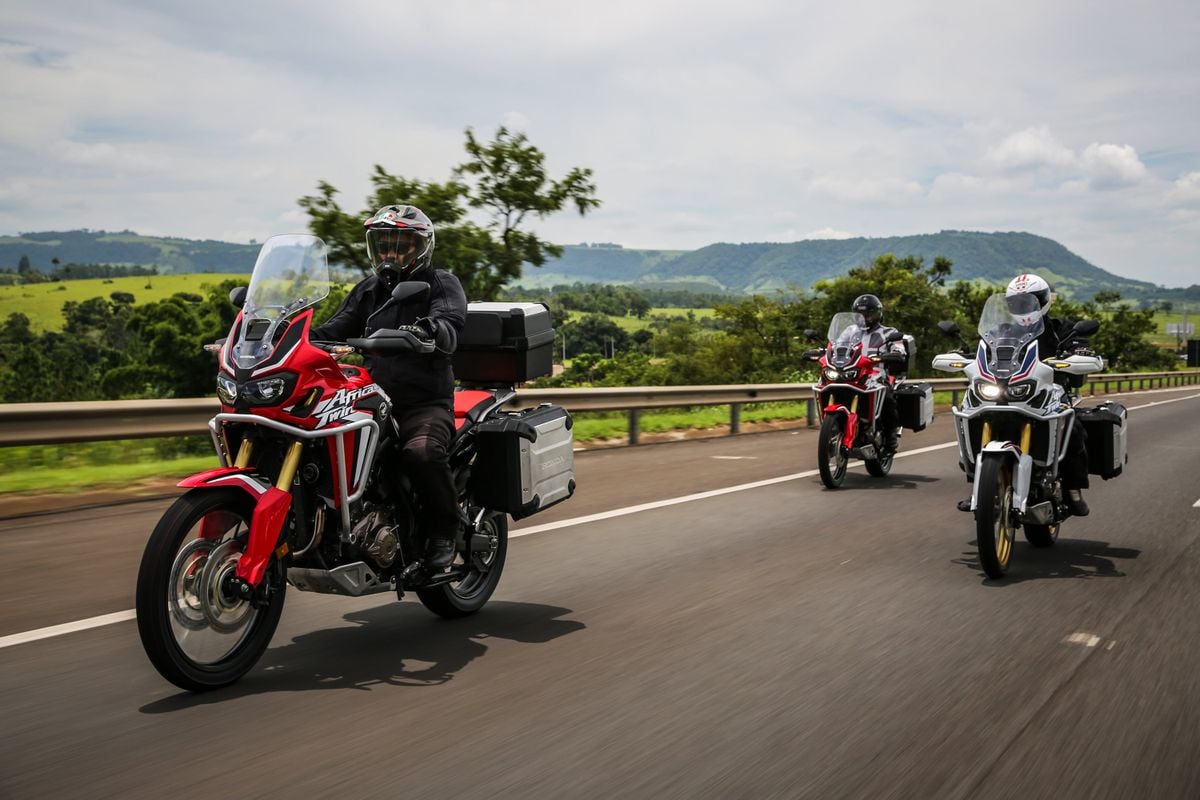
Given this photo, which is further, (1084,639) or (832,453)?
(832,453)

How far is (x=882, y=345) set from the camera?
12641mm

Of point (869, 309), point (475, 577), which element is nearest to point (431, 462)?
point (475, 577)

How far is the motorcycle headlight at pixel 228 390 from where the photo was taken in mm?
4566

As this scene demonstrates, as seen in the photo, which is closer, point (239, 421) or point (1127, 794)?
point (1127, 794)

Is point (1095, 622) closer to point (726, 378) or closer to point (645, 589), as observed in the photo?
point (645, 589)

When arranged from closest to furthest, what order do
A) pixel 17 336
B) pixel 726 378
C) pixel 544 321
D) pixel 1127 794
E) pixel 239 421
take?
pixel 1127 794
pixel 239 421
pixel 544 321
pixel 726 378
pixel 17 336

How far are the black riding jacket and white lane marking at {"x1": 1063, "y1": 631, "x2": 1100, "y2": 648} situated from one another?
3.36 meters

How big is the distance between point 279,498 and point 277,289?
91 centimetres

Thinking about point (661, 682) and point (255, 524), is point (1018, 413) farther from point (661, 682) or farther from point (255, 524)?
point (255, 524)

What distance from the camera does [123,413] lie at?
1011cm

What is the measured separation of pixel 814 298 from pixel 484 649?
77322mm

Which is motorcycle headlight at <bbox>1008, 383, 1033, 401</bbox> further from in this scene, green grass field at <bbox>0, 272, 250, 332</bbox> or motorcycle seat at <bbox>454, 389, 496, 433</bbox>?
green grass field at <bbox>0, 272, 250, 332</bbox>

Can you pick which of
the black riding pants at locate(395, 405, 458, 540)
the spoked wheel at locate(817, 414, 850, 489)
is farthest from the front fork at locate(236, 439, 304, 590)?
the spoked wheel at locate(817, 414, 850, 489)

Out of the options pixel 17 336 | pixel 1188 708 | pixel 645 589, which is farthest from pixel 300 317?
pixel 17 336
